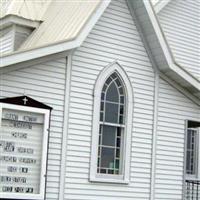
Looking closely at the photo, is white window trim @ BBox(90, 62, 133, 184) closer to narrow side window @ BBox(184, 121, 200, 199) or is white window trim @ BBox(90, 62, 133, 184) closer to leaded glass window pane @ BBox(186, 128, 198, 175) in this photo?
narrow side window @ BBox(184, 121, 200, 199)

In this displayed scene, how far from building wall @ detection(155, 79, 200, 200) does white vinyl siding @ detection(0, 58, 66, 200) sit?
112 inches

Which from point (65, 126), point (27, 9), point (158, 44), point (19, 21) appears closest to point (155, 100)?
point (158, 44)

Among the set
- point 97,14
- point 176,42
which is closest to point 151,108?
point 97,14

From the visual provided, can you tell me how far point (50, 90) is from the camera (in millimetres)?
13055

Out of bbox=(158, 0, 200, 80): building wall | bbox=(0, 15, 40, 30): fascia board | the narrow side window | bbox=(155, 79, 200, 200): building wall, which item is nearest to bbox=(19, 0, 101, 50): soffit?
bbox=(0, 15, 40, 30): fascia board

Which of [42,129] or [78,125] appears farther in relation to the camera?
[78,125]

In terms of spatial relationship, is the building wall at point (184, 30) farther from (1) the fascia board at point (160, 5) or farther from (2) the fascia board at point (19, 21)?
(2) the fascia board at point (19, 21)

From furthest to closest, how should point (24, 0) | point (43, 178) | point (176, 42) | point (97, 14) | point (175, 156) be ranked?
point (176, 42) < point (24, 0) < point (175, 156) < point (97, 14) < point (43, 178)

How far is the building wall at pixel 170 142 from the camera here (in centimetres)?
1479

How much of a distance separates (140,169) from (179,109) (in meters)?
2.00

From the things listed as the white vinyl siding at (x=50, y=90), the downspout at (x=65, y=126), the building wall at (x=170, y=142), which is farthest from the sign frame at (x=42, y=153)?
the building wall at (x=170, y=142)

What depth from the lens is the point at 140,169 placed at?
565 inches

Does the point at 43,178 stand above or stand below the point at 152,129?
below

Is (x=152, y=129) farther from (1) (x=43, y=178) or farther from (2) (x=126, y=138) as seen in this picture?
(1) (x=43, y=178)
